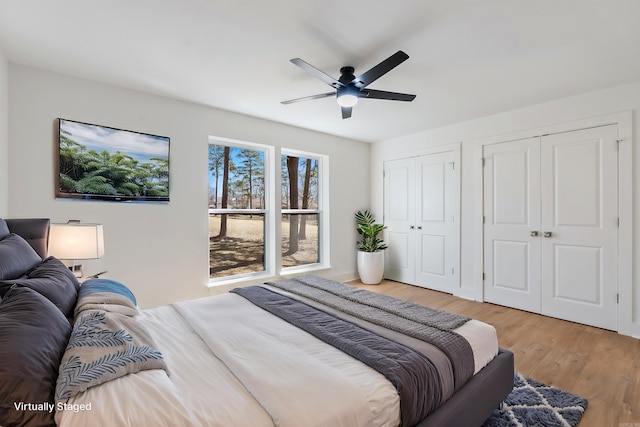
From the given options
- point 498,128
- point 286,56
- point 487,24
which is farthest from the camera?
point 498,128

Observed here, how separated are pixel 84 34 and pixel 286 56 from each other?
138 cm

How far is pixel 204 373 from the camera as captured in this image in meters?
1.21

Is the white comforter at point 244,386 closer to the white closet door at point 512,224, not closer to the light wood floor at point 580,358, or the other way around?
the light wood floor at point 580,358

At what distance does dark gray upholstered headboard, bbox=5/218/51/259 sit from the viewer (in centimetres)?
191

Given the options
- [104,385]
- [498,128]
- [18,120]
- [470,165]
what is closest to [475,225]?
[470,165]

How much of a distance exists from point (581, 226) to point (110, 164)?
482 centimetres

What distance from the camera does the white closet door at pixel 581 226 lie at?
3.00 meters

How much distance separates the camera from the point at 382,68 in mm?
2037

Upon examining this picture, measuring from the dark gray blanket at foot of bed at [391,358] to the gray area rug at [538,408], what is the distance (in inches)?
33.1

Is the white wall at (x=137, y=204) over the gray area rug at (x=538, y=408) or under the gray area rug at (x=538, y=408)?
over

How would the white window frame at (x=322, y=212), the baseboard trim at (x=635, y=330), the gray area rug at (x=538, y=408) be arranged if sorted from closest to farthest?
the gray area rug at (x=538, y=408) → the baseboard trim at (x=635, y=330) → the white window frame at (x=322, y=212)

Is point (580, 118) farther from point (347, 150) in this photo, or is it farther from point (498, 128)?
point (347, 150)

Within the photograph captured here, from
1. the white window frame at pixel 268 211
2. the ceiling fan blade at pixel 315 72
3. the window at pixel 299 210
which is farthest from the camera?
the window at pixel 299 210

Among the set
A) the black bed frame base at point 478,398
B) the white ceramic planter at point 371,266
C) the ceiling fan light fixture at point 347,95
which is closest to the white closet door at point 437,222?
the white ceramic planter at point 371,266
